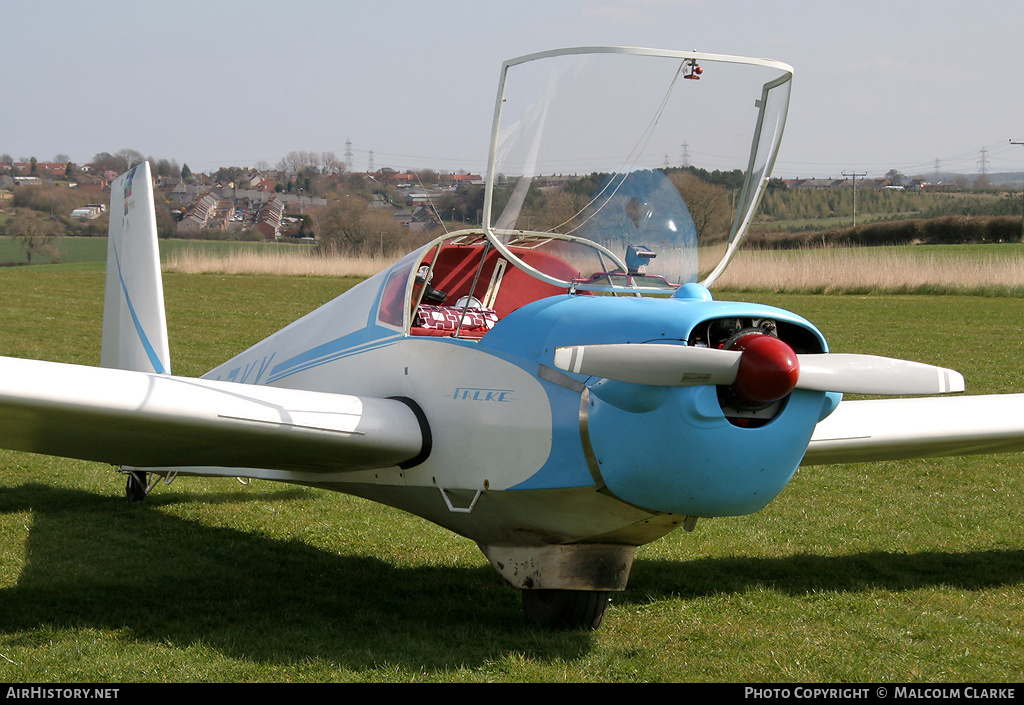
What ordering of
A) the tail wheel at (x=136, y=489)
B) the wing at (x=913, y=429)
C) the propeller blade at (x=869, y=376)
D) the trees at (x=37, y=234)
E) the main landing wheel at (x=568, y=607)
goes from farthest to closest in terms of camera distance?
the trees at (x=37, y=234) → the tail wheel at (x=136, y=489) → the wing at (x=913, y=429) → the main landing wheel at (x=568, y=607) → the propeller blade at (x=869, y=376)

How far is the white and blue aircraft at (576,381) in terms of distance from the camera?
3.95 m

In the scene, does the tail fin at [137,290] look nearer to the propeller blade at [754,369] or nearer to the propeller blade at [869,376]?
the propeller blade at [754,369]

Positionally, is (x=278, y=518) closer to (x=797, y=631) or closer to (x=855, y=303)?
(x=797, y=631)

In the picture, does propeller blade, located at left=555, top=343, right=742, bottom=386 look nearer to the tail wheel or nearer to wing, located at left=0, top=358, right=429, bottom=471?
wing, located at left=0, top=358, right=429, bottom=471

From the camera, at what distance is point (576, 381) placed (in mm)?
4352

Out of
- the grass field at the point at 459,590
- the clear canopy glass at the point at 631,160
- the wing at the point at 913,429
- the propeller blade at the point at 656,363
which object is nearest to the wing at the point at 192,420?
the grass field at the point at 459,590

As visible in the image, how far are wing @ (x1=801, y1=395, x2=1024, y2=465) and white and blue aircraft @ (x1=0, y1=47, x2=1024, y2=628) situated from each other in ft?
0.15

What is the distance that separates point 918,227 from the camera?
53719mm

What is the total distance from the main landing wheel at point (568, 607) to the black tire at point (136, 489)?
4.71 metres

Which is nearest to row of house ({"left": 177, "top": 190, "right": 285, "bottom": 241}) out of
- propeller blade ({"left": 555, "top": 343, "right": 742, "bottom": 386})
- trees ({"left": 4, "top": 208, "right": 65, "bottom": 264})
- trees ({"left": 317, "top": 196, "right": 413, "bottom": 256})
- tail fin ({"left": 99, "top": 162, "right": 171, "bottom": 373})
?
trees ({"left": 4, "top": 208, "right": 65, "bottom": 264})

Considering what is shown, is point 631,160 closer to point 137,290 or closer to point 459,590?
point 459,590

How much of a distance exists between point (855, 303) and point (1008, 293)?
511 centimetres

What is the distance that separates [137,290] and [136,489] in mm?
1794

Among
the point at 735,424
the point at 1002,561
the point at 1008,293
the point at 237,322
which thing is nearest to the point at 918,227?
the point at 1008,293
